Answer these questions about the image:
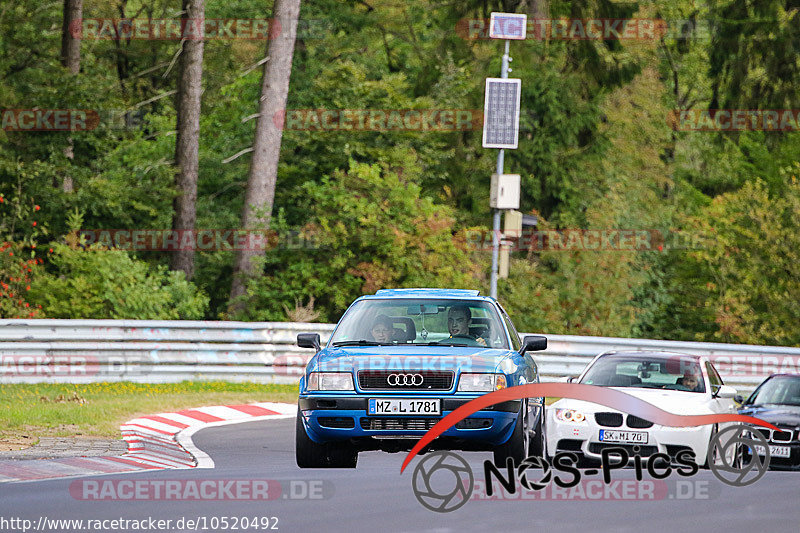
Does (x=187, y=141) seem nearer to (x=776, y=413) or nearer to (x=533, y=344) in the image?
(x=776, y=413)

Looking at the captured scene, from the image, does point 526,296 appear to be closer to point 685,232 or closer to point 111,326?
point 685,232

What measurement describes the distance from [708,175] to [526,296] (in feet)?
77.0

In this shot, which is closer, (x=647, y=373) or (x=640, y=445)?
(x=640, y=445)

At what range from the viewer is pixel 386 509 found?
10727 millimetres

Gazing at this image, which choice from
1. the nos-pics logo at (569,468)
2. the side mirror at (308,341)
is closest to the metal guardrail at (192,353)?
the nos-pics logo at (569,468)

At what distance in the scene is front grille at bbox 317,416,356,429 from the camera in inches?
434

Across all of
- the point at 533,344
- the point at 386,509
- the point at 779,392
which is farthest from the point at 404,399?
the point at 779,392

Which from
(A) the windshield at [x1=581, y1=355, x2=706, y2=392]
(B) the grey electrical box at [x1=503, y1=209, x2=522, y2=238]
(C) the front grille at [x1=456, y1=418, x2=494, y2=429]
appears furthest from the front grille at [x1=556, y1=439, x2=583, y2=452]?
(B) the grey electrical box at [x1=503, y1=209, x2=522, y2=238]

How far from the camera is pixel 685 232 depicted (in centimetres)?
4572

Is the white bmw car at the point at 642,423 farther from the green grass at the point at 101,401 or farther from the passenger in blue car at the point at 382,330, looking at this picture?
the green grass at the point at 101,401

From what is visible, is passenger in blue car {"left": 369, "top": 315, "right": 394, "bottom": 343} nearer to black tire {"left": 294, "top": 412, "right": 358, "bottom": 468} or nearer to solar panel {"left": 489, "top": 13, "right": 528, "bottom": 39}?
black tire {"left": 294, "top": 412, "right": 358, "bottom": 468}

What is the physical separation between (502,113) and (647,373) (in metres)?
14.4

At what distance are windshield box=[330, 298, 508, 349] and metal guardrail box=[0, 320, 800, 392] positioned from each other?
1200cm

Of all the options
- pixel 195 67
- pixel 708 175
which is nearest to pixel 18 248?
pixel 195 67
